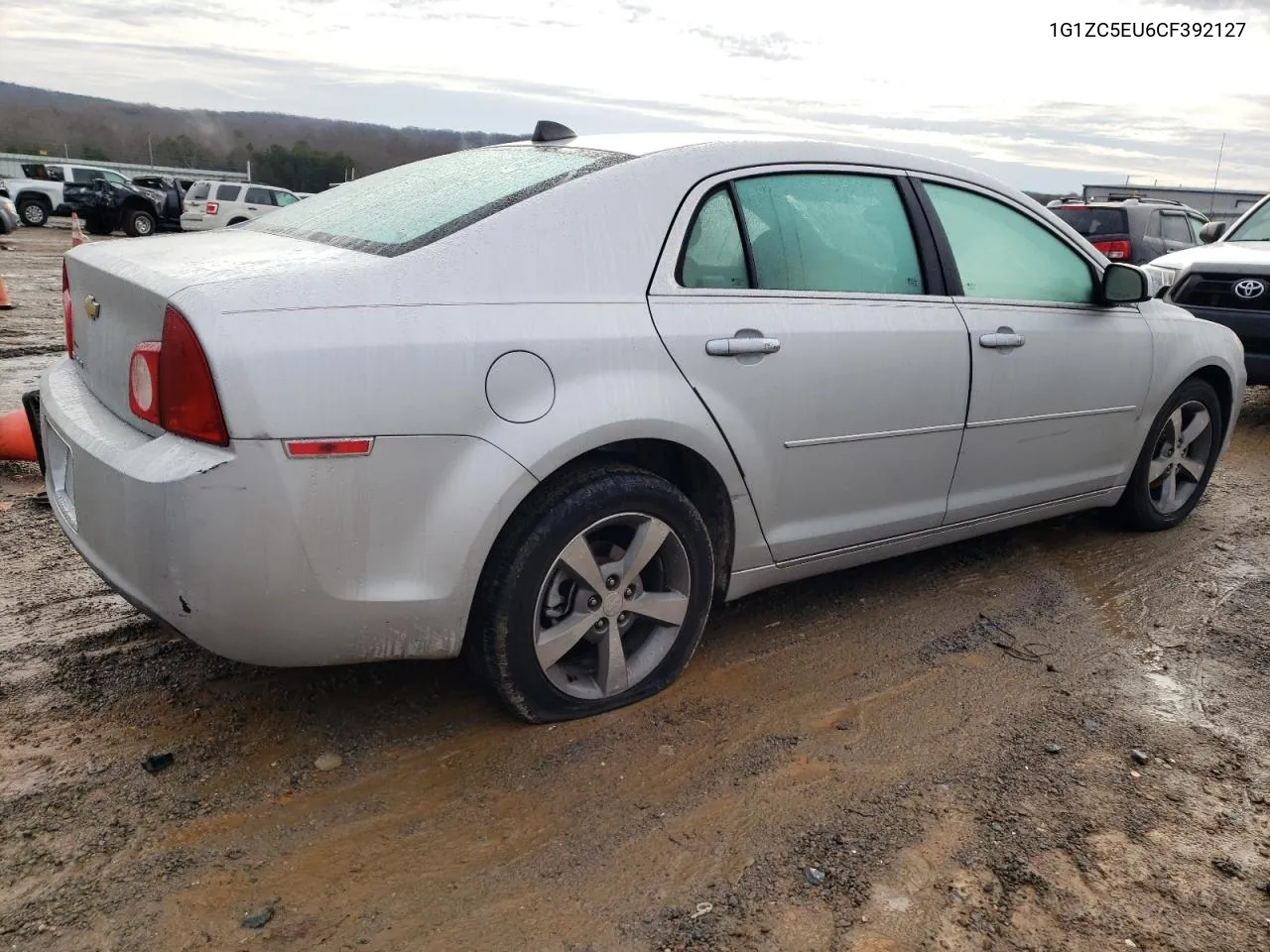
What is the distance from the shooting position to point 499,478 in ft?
8.52

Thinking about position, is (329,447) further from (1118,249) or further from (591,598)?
(1118,249)

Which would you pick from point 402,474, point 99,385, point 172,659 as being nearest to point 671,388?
point 402,474

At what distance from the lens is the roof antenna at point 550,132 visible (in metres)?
3.60

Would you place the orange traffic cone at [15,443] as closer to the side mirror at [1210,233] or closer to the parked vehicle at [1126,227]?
the side mirror at [1210,233]

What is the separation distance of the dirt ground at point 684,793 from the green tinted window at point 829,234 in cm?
123

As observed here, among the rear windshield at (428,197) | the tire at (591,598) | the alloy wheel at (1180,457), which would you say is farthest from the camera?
the alloy wheel at (1180,457)

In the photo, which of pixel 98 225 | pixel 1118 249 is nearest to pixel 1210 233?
pixel 1118 249

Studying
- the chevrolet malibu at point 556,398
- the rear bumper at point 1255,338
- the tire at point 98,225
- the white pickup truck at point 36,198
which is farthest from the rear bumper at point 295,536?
the white pickup truck at point 36,198

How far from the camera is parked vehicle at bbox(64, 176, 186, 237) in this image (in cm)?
2580

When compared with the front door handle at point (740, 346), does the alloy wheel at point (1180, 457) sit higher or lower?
lower

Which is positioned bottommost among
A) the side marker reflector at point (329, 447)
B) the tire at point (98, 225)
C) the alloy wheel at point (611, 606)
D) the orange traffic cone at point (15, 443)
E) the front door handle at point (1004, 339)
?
the tire at point (98, 225)

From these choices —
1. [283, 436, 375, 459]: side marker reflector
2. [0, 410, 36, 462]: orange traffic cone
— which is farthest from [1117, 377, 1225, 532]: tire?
[0, 410, 36, 462]: orange traffic cone

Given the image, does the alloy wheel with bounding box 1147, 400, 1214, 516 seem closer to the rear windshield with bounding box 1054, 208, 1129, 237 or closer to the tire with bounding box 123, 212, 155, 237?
the rear windshield with bounding box 1054, 208, 1129, 237

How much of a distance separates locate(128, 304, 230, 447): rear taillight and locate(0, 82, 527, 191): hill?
46.9 meters
